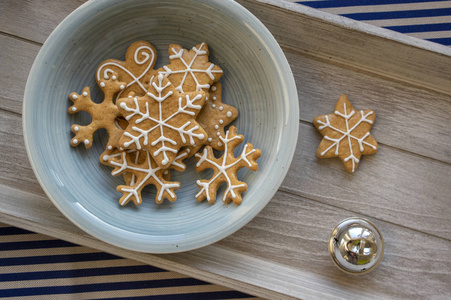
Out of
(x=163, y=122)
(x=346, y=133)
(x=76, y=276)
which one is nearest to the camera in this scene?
(x=163, y=122)

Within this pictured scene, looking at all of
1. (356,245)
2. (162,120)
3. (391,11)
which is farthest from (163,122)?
(391,11)

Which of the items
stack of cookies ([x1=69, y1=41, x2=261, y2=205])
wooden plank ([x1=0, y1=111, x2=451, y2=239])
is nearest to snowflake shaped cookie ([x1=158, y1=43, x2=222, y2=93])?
stack of cookies ([x1=69, y1=41, x2=261, y2=205])

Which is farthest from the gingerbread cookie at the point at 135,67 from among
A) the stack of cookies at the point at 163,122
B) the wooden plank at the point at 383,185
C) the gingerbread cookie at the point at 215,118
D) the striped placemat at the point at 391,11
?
the striped placemat at the point at 391,11

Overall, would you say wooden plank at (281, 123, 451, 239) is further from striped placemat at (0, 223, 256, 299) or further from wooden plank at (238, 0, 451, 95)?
striped placemat at (0, 223, 256, 299)

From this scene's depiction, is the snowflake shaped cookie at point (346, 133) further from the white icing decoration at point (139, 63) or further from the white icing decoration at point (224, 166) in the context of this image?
the white icing decoration at point (139, 63)

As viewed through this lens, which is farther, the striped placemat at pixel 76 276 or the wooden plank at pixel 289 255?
the striped placemat at pixel 76 276

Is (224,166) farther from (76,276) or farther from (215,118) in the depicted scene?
(76,276)

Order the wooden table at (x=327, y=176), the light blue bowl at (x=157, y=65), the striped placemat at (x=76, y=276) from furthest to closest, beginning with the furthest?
the striped placemat at (x=76, y=276)
the wooden table at (x=327, y=176)
the light blue bowl at (x=157, y=65)
